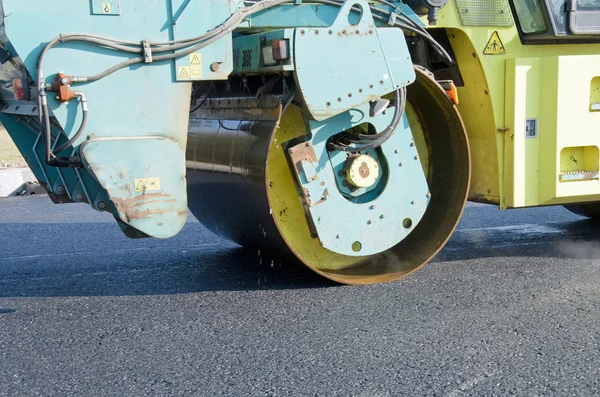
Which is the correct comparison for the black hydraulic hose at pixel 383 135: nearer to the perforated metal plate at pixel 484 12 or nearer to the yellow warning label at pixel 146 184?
the perforated metal plate at pixel 484 12

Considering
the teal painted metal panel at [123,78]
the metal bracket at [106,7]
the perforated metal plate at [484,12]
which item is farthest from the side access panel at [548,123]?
the metal bracket at [106,7]

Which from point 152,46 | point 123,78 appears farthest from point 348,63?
point 123,78

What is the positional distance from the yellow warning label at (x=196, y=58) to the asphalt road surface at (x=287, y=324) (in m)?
1.22

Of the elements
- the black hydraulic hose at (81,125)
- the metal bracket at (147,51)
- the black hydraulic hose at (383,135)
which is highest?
the metal bracket at (147,51)

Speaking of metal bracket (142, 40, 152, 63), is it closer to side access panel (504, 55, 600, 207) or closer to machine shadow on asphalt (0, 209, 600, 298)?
machine shadow on asphalt (0, 209, 600, 298)

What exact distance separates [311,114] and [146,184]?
34.1 inches

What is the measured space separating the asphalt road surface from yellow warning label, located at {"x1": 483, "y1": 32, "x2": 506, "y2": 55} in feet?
4.18

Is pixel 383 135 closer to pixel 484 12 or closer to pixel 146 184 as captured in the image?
pixel 484 12

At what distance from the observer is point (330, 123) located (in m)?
4.25

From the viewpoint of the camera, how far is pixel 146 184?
3.79 m

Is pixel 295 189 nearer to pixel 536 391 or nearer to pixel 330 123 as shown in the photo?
pixel 330 123

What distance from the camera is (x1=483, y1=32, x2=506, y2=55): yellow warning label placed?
460 centimetres

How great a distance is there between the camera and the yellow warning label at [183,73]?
385 centimetres

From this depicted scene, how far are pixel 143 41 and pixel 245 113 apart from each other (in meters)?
0.86
